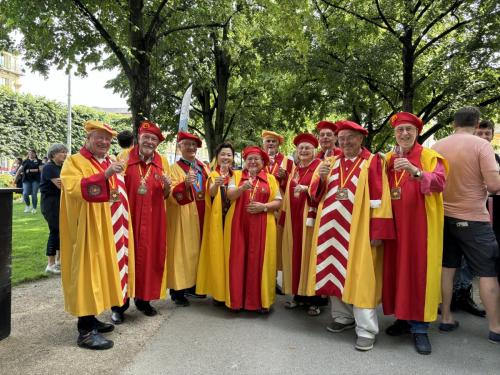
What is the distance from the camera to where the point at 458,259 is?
4324mm

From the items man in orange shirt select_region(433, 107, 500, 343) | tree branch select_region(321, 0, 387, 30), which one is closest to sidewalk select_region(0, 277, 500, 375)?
man in orange shirt select_region(433, 107, 500, 343)

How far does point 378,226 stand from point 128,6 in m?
5.27

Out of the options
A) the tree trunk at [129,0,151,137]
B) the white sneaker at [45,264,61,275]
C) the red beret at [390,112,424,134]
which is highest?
the tree trunk at [129,0,151,137]

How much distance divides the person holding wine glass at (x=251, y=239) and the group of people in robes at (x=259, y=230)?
0.5 inches

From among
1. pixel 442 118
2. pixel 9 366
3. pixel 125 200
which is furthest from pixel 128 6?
pixel 442 118

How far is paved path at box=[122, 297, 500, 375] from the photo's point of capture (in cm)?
352

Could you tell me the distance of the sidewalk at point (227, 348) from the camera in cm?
350

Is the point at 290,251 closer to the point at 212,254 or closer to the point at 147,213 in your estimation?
the point at 212,254

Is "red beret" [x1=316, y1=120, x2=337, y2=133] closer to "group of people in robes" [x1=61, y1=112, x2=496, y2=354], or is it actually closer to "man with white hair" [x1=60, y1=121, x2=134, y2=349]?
"group of people in robes" [x1=61, y1=112, x2=496, y2=354]

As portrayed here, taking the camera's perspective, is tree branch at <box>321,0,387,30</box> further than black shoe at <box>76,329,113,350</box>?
Yes

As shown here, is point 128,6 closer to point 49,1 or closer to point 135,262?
point 49,1

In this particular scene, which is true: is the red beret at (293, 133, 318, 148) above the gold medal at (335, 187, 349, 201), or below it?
above

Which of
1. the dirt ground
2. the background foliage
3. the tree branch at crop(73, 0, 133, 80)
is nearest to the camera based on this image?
the dirt ground

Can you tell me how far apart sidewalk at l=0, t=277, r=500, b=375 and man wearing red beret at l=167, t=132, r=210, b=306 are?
0.41 m
